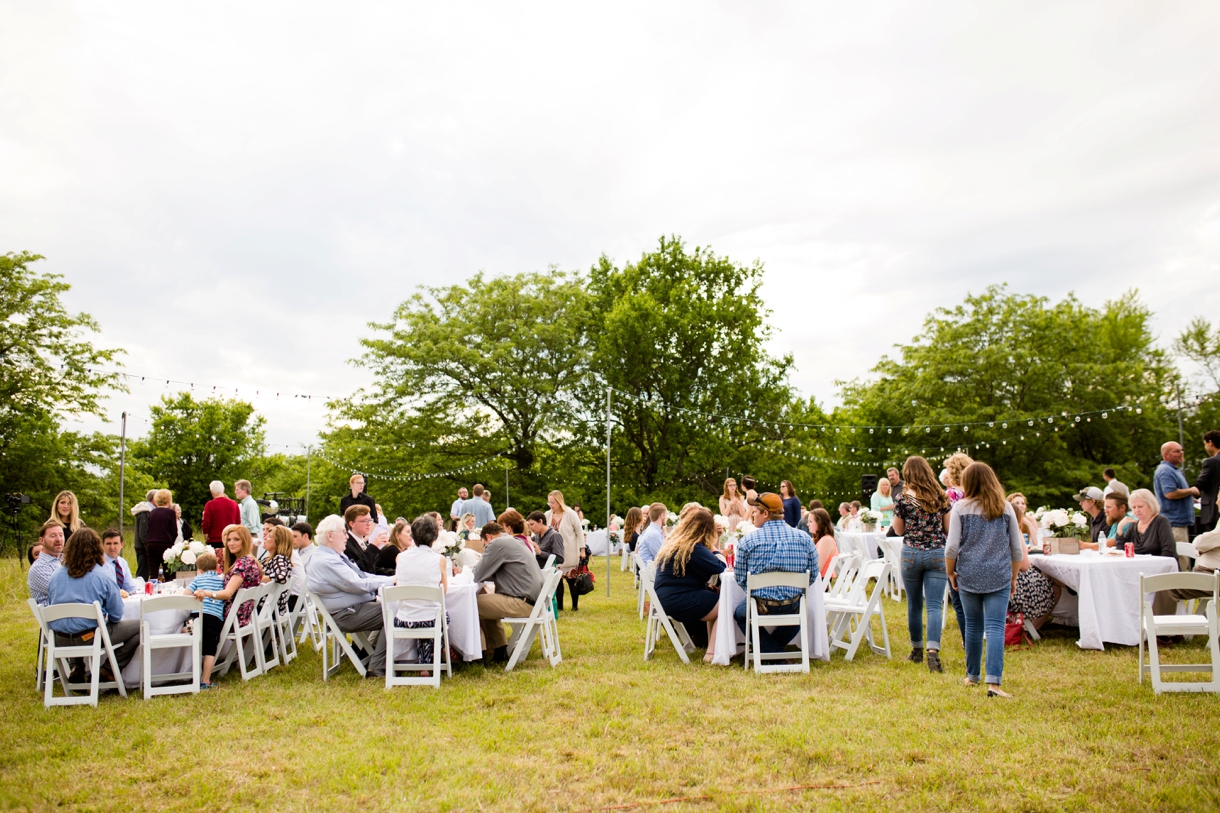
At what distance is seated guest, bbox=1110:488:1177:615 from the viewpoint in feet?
22.6

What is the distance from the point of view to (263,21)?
31.0 ft

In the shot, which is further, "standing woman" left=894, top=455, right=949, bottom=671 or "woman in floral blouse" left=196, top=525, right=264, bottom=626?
"woman in floral blouse" left=196, top=525, right=264, bottom=626

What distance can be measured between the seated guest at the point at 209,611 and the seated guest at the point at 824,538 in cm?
531

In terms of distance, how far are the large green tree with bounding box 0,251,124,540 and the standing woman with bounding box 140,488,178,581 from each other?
1597cm

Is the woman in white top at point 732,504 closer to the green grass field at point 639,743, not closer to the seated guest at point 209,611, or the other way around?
the green grass field at point 639,743

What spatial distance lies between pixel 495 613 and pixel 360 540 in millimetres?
1950

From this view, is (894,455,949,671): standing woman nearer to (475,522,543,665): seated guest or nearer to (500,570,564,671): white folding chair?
(500,570,564,671): white folding chair

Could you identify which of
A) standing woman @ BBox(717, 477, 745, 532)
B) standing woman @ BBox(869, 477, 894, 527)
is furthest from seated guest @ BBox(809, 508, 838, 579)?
standing woman @ BBox(869, 477, 894, 527)

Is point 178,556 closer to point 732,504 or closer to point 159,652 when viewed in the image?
point 159,652

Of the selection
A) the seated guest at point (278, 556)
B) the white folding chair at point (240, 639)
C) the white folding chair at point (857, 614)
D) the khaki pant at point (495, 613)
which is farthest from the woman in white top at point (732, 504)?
the white folding chair at point (240, 639)

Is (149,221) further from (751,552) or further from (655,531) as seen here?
(751,552)

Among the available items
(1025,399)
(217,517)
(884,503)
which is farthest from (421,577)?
(1025,399)

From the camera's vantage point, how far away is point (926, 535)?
600cm

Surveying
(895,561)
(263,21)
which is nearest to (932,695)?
(895,561)
